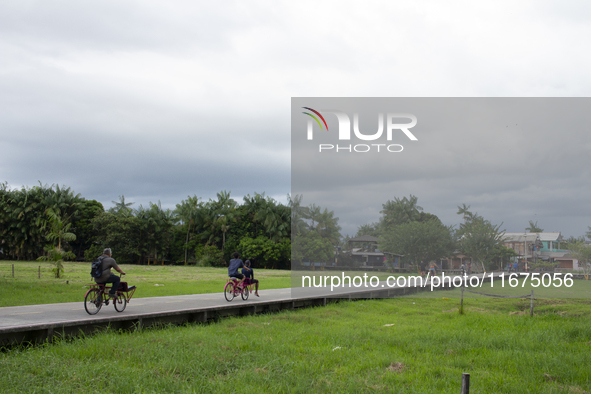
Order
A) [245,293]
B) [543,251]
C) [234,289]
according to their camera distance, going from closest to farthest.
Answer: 1. [234,289]
2. [245,293]
3. [543,251]

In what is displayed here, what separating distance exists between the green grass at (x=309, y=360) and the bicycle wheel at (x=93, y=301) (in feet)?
4.56

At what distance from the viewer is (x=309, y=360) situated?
7.54 m

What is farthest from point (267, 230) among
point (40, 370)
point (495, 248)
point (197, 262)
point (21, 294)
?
point (40, 370)

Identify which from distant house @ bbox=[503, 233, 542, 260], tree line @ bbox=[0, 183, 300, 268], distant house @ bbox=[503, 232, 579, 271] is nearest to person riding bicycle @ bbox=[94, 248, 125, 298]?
distant house @ bbox=[503, 233, 542, 260]

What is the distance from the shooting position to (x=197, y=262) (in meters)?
64.4

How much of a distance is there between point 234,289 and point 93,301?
488 centimetres

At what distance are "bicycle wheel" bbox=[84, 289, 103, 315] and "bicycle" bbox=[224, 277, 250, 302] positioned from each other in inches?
176

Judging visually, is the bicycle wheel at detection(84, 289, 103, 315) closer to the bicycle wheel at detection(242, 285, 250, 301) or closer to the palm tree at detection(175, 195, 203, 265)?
the bicycle wheel at detection(242, 285, 250, 301)

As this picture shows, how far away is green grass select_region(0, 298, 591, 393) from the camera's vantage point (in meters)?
6.12

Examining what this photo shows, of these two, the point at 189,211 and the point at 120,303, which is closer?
the point at 120,303

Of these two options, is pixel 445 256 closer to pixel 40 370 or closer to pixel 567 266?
pixel 567 266

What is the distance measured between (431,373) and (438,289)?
22.1 meters

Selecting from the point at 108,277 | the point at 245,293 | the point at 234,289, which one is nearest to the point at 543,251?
the point at 245,293

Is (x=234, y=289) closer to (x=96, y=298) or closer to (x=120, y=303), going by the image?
(x=120, y=303)
